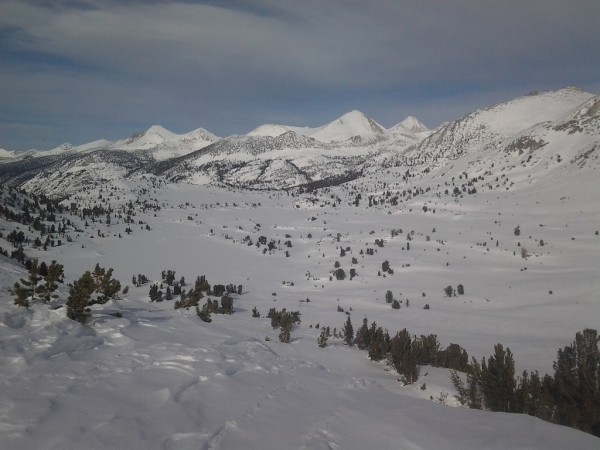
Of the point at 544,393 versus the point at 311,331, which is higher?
the point at 544,393

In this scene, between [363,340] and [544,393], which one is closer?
[544,393]

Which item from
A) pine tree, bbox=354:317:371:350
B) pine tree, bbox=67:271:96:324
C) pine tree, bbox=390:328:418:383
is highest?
pine tree, bbox=67:271:96:324

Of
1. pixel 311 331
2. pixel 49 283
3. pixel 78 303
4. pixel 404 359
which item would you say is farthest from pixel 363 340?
pixel 49 283

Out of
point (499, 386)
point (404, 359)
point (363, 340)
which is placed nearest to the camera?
point (499, 386)

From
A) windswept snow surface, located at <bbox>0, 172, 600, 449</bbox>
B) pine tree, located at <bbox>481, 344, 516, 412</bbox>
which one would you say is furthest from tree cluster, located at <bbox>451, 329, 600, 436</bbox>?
windswept snow surface, located at <bbox>0, 172, 600, 449</bbox>

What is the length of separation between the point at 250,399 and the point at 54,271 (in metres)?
8.71

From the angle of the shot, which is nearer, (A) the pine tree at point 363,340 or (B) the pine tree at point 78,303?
(B) the pine tree at point 78,303

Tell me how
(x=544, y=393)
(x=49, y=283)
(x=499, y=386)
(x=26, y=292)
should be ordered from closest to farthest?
(x=544, y=393) → (x=499, y=386) → (x=26, y=292) → (x=49, y=283)

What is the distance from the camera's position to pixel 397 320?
126ft

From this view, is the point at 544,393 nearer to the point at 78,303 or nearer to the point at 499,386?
the point at 499,386

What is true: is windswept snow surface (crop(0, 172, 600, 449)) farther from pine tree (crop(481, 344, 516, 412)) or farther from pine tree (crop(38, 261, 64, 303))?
pine tree (crop(481, 344, 516, 412))

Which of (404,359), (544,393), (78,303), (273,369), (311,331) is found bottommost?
(311,331)

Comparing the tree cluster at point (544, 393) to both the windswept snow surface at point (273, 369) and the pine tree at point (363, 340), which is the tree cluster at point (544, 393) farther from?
the pine tree at point (363, 340)

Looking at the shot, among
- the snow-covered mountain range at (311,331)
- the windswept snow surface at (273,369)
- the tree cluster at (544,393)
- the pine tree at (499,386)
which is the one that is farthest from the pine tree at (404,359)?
the pine tree at (499,386)
